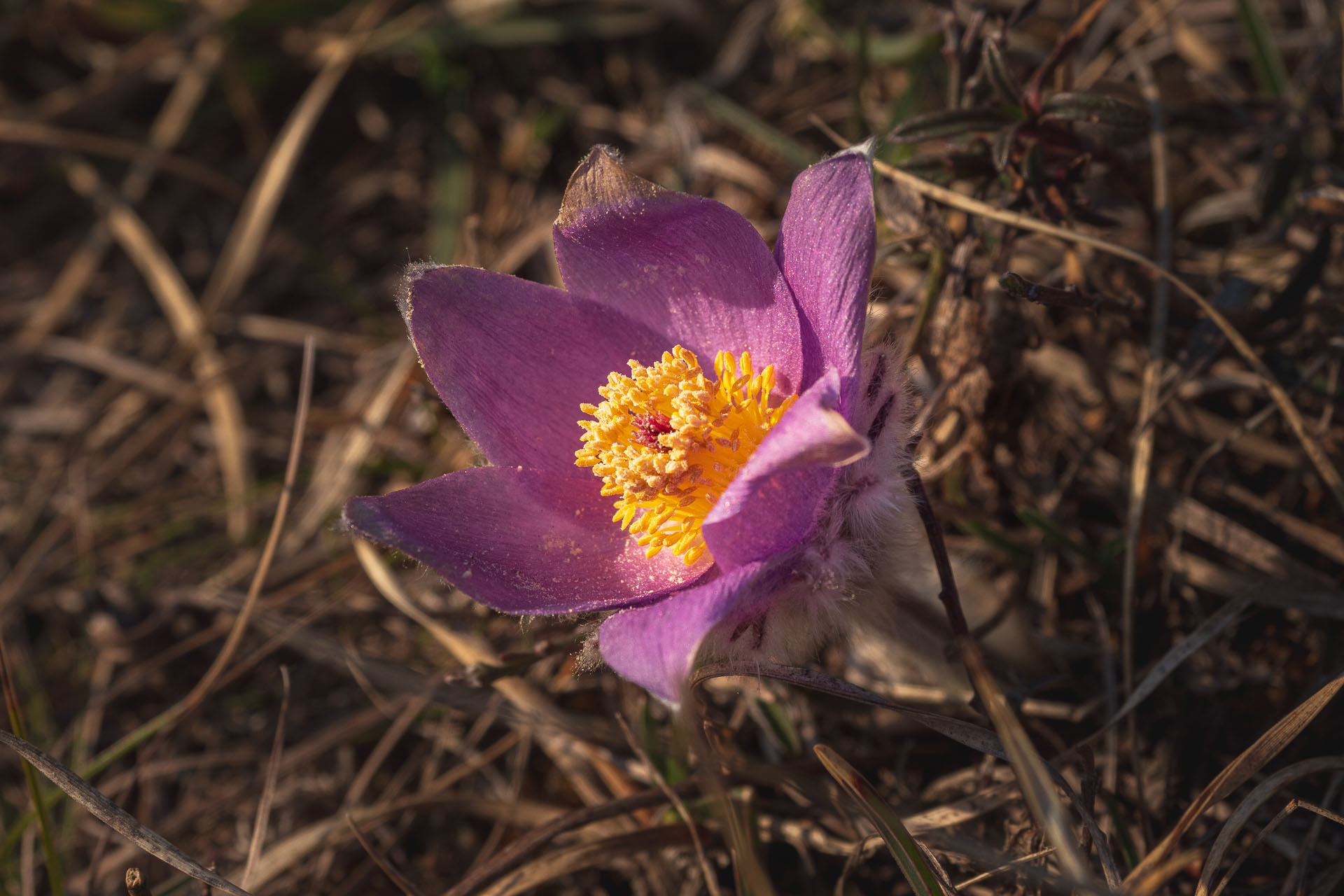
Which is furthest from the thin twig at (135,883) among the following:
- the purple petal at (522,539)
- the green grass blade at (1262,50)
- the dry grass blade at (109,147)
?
the green grass blade at (1262,50)

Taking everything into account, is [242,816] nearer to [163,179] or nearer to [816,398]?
[816,398]

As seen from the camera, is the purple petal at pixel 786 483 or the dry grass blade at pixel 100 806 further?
the dry grass blade at pixel 100 806

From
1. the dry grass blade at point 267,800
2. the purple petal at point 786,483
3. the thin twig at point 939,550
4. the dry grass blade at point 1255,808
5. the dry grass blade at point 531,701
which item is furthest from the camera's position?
the dry grass blade at point 531,701

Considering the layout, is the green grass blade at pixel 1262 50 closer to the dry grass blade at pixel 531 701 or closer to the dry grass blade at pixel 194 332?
the dry grass blade at pixel 531 701

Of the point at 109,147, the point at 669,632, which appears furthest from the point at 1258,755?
the point at 109,147

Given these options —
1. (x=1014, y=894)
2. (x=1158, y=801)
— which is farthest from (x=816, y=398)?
(x=1158, y=801)

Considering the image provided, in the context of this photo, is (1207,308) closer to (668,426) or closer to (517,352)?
A: (668,426)
